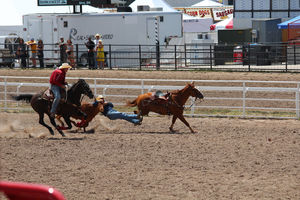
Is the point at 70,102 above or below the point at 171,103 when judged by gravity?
above

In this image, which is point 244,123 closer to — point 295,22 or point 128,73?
point 128,73

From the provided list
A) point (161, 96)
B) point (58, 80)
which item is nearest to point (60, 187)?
point (58, 80)

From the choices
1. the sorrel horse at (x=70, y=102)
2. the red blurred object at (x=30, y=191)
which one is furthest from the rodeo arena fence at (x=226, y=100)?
the red blurred object at (x=30, y=191)

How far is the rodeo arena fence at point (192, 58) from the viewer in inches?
961

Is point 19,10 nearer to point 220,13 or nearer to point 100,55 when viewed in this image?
point 100,55

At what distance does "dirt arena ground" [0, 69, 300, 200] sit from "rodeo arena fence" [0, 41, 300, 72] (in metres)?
9.32

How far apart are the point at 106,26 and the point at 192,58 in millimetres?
6056

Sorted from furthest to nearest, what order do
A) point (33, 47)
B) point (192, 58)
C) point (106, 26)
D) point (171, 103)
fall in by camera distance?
point (106, 26) → point (33, 47) → point (192, 58) → point (171, 103)

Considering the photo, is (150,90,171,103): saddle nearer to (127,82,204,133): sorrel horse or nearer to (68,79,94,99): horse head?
(127,82,204,133): sorrel horse

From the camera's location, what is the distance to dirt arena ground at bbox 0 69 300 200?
7.77 m

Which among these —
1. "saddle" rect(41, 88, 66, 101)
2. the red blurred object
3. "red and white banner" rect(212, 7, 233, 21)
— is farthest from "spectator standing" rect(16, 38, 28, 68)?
the red blurred object

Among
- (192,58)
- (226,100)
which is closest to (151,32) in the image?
(192,58)

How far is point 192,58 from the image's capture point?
952 inches

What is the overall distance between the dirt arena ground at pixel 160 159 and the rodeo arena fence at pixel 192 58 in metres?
9.32
